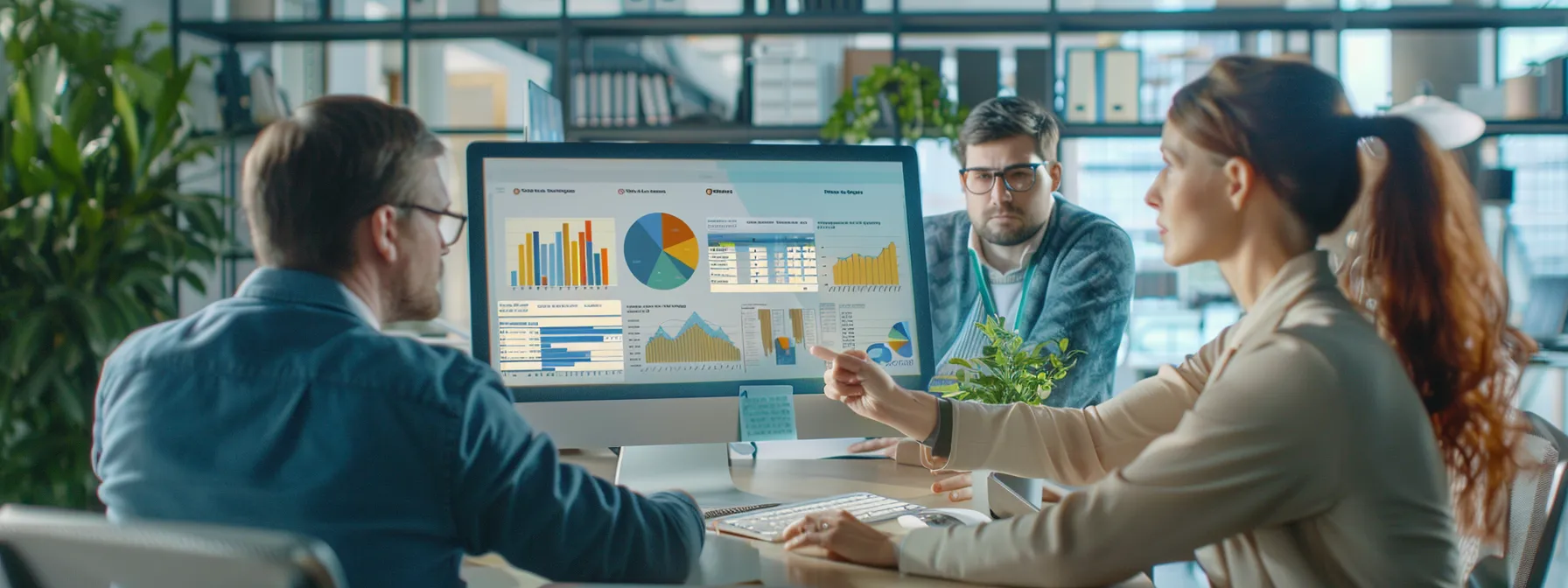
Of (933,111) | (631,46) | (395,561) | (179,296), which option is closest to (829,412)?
(395,561)

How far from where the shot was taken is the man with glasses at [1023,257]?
183 centimetres

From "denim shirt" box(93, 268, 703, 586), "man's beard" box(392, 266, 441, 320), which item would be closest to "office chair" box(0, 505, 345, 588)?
"denim shirt" box(93, 268, 703, 586)

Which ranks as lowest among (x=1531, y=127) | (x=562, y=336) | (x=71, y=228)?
(x=562, y=336)

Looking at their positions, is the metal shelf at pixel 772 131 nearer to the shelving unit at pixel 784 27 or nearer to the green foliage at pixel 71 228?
the shelving unit at pixel 784 27

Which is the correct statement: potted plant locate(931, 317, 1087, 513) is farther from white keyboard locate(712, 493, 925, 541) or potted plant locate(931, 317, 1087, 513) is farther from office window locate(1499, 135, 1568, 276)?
office window locate(1499, 135, 1568, 276)

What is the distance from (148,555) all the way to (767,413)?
0.78 meters

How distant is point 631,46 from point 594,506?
29.1ft

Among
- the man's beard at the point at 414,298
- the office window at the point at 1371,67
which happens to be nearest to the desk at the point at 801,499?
the man's beard at the point at 414,298

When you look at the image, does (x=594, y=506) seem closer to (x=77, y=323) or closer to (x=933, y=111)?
(x=77, y=323)

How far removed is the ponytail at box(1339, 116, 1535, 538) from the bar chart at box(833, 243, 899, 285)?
1.83 feet

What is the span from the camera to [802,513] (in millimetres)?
1244

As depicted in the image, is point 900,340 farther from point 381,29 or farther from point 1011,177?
point 381,29

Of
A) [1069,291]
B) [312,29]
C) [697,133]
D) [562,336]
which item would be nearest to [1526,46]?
[697,133]

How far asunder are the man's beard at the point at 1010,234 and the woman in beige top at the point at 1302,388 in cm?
98
